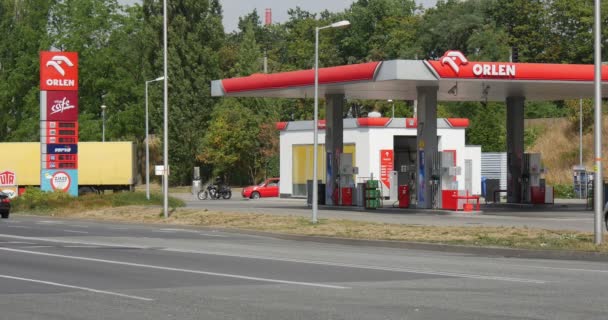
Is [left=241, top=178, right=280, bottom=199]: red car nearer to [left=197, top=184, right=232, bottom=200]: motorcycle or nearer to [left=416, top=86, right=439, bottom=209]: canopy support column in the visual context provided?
[left=197, top=184, right=232, bottom=200]: motorcycle

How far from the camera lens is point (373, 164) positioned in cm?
6538

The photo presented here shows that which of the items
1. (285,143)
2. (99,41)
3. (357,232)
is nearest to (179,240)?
(357,232)

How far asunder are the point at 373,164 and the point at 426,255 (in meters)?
38.2

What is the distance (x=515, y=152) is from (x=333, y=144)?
27.9 feet

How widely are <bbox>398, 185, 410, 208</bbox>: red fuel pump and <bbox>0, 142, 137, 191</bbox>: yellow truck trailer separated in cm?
2720

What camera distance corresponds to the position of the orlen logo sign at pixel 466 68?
146 ft

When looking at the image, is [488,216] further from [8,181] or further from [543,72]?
[8,181]

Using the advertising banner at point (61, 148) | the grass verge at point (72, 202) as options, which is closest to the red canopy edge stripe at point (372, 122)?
the grass verge at point (72, 202)

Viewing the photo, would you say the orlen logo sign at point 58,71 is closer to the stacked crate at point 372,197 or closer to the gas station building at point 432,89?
the gas station building at point 432,89

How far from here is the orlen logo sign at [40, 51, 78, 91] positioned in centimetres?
5759

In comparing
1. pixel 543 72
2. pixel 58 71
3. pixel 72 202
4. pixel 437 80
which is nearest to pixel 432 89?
pixel 437 80

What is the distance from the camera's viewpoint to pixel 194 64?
90875mm

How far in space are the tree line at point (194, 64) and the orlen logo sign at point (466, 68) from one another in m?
36.8

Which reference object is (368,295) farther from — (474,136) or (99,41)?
(99,41)
